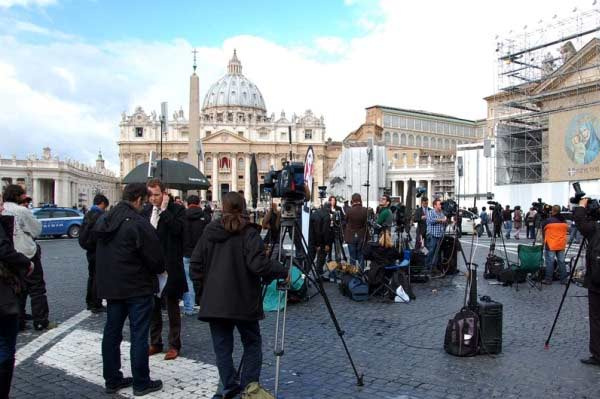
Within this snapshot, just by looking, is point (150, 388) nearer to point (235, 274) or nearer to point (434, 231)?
point (235, 274)

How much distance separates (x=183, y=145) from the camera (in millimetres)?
96438

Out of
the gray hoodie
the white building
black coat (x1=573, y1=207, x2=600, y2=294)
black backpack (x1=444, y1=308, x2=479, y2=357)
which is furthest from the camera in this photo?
the white building

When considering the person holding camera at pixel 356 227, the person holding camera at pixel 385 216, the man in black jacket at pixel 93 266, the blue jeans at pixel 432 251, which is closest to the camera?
the man in black jacket at pixel 93 266

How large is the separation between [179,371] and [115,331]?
896 millimetres

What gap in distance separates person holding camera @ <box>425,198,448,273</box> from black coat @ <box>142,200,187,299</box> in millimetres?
6844

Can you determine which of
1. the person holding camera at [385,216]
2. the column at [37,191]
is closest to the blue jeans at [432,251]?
the person holding camera at [385,216]

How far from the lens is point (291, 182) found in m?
4.57

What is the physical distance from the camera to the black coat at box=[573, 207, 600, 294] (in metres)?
5.29

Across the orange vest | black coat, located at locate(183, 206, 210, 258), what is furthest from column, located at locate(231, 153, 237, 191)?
black coat, located at locate(183, 206, 210, 258)

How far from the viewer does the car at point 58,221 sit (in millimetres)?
24594

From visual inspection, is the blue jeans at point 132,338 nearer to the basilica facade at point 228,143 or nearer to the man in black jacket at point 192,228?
the man in black jacket at point 192,228

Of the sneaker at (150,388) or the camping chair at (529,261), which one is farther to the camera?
the camping chair at (529,261)

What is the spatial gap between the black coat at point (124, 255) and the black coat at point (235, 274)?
66 centimetres

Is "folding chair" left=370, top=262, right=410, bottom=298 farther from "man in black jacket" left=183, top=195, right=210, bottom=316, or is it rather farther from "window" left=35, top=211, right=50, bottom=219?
"window" left=35, top=211, right=50, bottom=219
